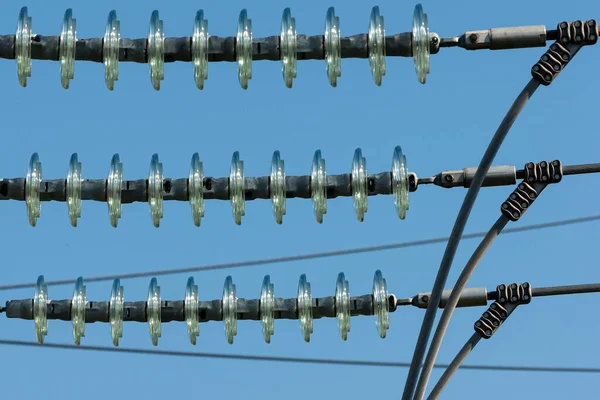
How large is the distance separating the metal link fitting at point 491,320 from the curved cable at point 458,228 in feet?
4.33

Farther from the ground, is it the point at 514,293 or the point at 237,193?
the point at 237,193

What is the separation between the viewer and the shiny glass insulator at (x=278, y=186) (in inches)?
714

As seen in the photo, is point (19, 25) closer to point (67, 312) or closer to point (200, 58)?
point (200, 58)

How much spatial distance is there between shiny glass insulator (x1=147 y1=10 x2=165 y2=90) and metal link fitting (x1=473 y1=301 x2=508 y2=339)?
423 cm

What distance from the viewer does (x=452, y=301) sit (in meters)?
16.8

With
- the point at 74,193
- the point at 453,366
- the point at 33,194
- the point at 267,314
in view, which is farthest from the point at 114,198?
the point at 453,366

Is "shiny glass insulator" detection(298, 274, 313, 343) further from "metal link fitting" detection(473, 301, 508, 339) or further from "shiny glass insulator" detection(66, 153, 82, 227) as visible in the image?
"shiny glass insulator" detection(66, 153, 82, 227)

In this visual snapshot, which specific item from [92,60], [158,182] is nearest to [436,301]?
[158,182]

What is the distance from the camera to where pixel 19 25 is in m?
18.2

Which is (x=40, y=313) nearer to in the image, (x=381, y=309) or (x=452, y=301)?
(x=381, y=309)

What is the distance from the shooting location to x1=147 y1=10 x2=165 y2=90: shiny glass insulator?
18.2m

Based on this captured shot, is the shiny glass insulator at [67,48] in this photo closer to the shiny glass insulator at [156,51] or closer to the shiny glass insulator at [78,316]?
the shiny glass insulator at [156,51]

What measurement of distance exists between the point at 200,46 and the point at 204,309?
2844 mm

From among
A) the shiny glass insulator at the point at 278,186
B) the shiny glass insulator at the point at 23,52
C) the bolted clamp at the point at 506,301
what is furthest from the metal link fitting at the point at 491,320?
the shiny glass insulator at the point at 23,52
